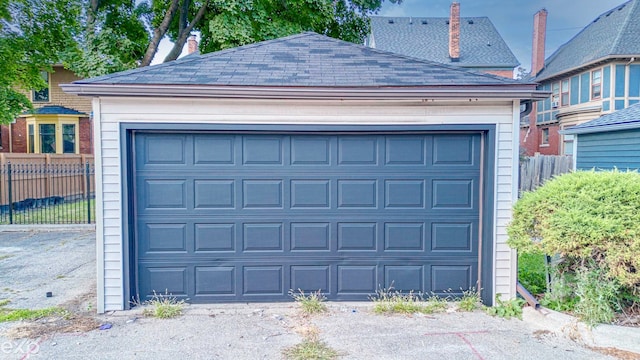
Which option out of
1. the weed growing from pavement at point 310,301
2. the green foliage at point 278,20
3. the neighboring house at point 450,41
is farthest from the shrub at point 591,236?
the neighboring house at point 450,41

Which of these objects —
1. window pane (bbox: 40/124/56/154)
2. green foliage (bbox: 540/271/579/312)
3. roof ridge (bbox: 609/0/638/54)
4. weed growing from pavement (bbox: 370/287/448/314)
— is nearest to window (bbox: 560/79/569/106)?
roof ridge (bbox: 609/0/638/54)

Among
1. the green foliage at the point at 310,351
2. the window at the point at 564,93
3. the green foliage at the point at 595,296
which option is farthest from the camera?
the window at the point at 564,93

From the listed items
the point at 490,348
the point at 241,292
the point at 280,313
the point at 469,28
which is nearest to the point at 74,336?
the point at 241,292

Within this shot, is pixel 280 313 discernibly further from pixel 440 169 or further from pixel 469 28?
pixel 469 28

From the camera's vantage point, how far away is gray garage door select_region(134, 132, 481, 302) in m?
4.91

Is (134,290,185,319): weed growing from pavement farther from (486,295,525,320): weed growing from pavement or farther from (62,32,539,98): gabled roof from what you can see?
(486,295,525,320): weed growing from pavement

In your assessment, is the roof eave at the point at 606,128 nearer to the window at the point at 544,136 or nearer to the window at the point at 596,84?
the window at the point at 596,84

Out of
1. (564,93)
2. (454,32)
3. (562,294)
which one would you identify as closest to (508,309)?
(562,294)

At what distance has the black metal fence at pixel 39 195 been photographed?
1062 centimetres

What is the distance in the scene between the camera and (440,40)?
23.7 meters

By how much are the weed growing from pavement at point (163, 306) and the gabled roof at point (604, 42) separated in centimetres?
2021

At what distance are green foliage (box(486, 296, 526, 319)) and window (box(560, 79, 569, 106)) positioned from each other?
64.6 feet

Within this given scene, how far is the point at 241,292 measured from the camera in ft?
16.4

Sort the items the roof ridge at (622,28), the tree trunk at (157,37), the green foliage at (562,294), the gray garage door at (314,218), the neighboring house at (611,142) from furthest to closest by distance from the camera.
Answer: the roof ridge at (622,28) < the tree trunk at (157,37) < the neighboring house at (611,142) < the gray garage door at (314,218) < the green foliage at (562,294)
